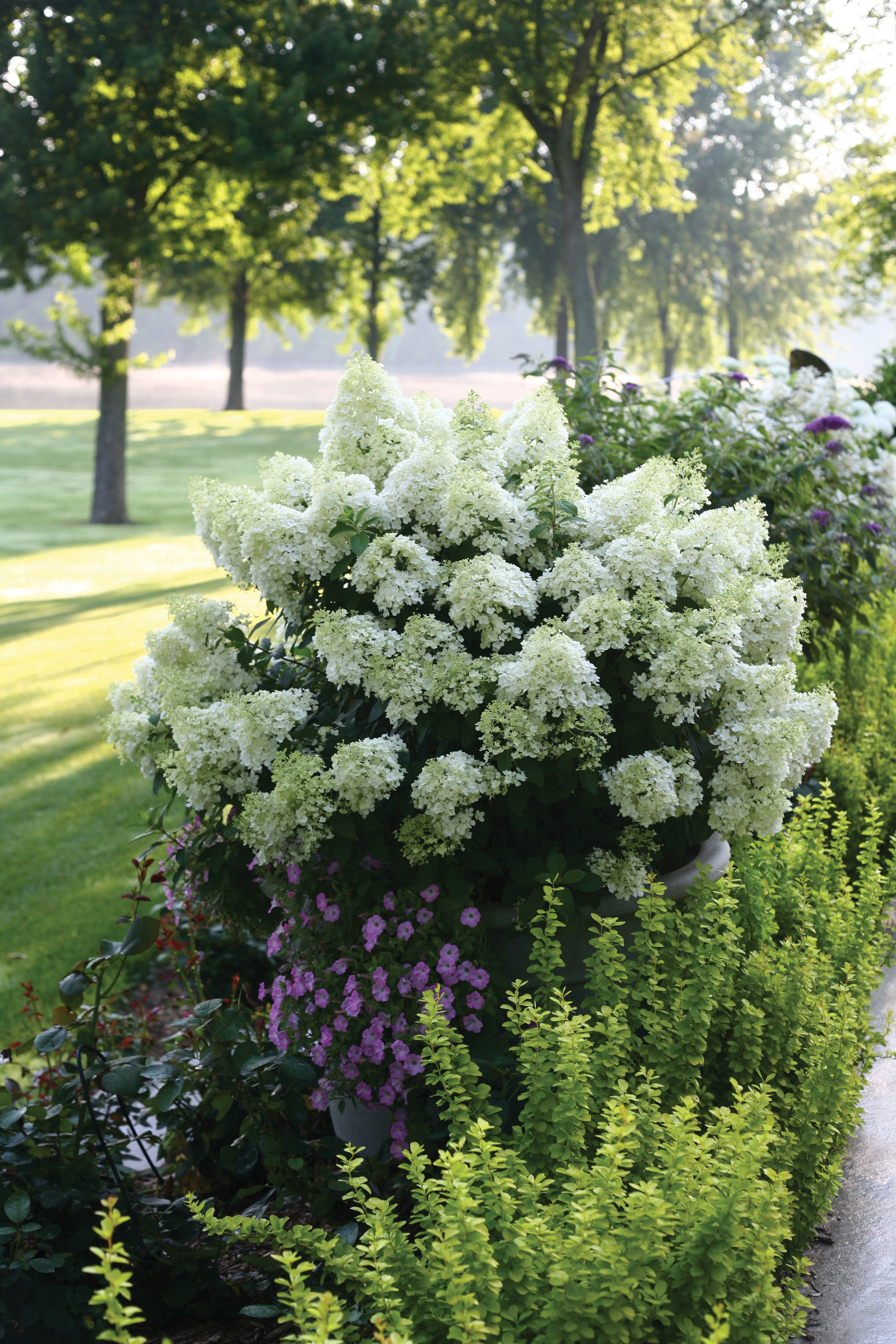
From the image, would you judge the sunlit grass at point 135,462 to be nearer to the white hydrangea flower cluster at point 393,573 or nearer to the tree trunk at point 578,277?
the tree trunk at point 578,277

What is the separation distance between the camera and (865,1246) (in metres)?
2.34

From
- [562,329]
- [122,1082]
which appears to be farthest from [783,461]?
[562,329]

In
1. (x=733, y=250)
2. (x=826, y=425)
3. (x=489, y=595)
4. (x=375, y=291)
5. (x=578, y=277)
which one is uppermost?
(x=733, y=250)

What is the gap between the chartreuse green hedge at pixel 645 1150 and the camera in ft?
4.91

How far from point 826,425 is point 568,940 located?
412 cm

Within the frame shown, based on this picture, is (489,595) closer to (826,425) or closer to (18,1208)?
(18,1208)

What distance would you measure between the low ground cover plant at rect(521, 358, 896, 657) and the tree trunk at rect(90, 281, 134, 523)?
12.8 meters

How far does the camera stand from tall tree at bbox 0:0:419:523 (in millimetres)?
14867

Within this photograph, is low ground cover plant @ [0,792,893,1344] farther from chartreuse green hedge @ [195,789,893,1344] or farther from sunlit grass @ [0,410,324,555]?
sunlit grass @ [0,410,324,555]

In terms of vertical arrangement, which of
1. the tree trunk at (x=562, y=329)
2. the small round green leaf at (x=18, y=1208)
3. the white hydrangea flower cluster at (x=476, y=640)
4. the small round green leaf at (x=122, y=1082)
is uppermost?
the tree trunk at (x=562, y=329)

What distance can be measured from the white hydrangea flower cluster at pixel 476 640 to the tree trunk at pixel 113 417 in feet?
51.3

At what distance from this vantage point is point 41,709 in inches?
306

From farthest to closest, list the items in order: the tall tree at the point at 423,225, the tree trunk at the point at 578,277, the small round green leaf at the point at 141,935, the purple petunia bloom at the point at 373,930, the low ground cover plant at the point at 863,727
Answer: the tall tree at the point at 423,225 → the tree trunk at the point at 578,277 → the low ground cover plant at the point at 863,727 → the purple petunia bloom at the point at 373,930 → the small round green leaf at the point at 141,935

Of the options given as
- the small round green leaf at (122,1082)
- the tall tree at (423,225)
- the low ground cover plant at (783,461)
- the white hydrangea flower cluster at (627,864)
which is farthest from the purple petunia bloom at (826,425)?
the tall tree at (423,225)
